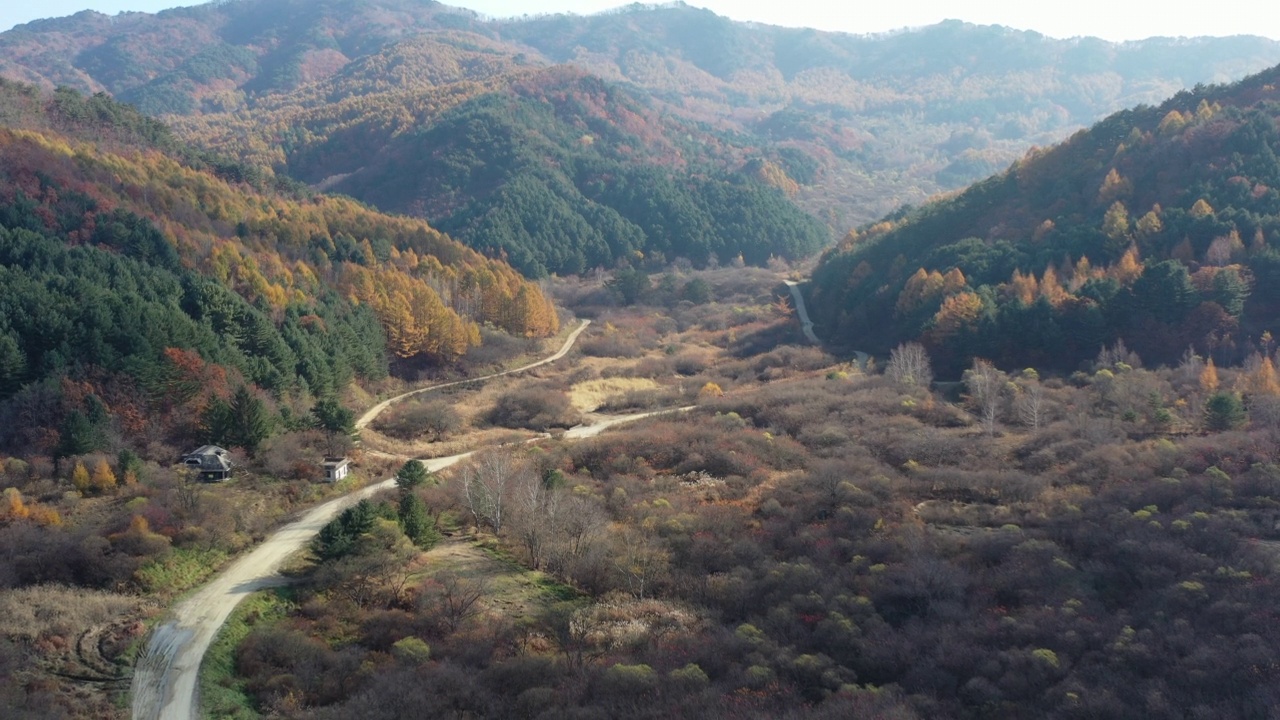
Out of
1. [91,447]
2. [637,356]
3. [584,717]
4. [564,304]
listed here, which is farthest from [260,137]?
[584,717]

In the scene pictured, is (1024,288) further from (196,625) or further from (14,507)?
(14,507)

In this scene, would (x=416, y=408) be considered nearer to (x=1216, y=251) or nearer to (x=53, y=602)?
(x=53, y=602)

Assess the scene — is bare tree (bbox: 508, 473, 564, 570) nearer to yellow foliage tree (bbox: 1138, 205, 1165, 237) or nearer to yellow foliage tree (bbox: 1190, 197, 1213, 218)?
yellow foliage tree (bbox: 1138, 205, 1165, 237)

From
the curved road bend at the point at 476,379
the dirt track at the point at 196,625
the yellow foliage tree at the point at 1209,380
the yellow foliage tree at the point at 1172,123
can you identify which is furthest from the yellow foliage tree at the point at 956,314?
the dirt track at the point at 196,625

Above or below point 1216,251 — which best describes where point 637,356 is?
below

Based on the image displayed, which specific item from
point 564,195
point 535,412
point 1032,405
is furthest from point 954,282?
point 564,195

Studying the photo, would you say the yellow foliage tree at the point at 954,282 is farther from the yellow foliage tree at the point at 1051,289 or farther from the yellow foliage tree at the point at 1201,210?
the yellow foliage tree at the point at 1201,210

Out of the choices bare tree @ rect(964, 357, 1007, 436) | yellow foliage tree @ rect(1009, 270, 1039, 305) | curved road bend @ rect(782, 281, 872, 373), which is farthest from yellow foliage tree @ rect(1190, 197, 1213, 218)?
curved road bend @ rect(782, 281, 872, 373)
